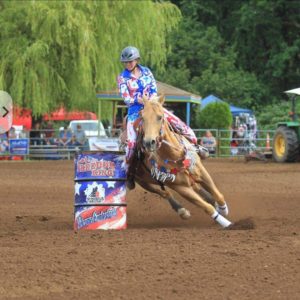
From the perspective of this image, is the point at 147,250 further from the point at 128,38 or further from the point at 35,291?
the point at 128,38

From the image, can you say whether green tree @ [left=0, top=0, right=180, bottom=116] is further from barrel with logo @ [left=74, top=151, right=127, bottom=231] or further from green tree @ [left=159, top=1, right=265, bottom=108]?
barrel with logo @ [left=74, top=151, right=127, bottom=231]

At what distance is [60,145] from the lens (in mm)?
33219

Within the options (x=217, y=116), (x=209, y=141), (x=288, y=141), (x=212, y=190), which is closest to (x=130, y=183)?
(x=212, y=190)

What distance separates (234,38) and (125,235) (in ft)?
155

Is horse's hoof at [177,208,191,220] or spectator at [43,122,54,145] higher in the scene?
spectator at [43,122,54,145]

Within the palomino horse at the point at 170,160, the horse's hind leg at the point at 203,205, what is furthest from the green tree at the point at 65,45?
the horse's hind leg at the point at 203,205

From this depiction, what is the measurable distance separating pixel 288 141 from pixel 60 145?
10234mm

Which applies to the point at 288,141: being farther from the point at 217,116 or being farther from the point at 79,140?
the point at 79,140

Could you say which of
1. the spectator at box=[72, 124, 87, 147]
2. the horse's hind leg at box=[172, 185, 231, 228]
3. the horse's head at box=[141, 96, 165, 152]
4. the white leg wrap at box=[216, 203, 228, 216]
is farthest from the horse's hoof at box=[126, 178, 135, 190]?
the spectator at box=[72, 124, 87, 147]

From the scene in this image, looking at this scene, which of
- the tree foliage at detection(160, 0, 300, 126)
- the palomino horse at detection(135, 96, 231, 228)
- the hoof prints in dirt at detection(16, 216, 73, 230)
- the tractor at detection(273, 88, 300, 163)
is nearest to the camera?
the palomino horse at detection(135, 96, 231, 228)

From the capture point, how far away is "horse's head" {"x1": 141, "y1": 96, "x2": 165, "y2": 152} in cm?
968

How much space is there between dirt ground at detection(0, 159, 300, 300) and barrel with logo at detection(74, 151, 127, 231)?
0.28 meters

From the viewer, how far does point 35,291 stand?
21.4 feet

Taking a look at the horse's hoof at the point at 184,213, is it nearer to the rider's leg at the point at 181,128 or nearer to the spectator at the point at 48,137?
the rider's leg at the point at 181,128
